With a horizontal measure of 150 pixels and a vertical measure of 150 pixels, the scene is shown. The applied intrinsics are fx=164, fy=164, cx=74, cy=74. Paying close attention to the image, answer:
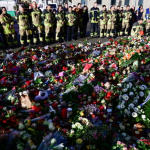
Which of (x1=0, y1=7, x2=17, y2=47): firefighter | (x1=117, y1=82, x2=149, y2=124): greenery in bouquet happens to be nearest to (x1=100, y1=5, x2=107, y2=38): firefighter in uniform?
(x1=0, y1=7, x2=17, y2=47): firefighter

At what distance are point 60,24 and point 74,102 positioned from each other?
16.7 ft

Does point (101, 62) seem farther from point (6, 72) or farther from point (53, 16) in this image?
point (53, 16)

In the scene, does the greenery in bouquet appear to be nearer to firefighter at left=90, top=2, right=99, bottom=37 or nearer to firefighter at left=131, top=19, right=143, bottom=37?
firefighter at left=131, top=19, right=143, bottom=37

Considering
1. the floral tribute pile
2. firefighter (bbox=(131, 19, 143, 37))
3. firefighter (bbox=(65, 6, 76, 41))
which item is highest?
firefighter (bbox=(65, 6, 76, 41))

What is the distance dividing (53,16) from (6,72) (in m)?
3.99

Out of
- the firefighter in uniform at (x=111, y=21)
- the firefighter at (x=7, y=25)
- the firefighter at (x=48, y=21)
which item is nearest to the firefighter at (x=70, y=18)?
the firefighter at (x=48, y=21)

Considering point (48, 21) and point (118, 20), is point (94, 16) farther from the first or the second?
point (48, 21)

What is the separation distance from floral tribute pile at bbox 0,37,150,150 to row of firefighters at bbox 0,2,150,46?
1.71 m

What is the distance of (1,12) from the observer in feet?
23.1

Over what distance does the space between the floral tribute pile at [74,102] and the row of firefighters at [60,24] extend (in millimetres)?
1707

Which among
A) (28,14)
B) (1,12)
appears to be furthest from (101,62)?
(1,12)

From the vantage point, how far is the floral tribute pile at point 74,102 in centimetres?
261

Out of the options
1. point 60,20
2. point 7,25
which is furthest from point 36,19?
point 7,25

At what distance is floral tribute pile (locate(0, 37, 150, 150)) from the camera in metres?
2.61
